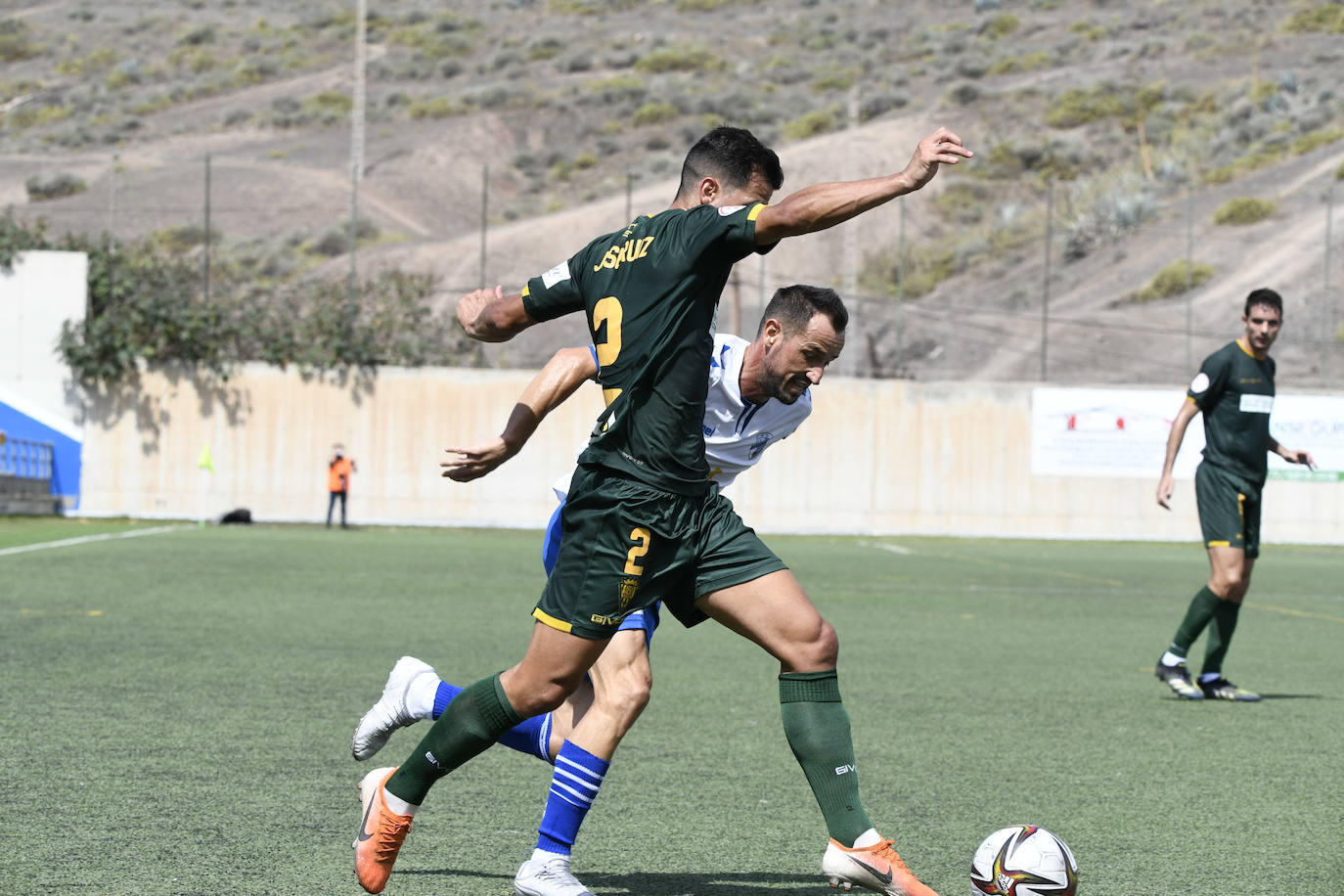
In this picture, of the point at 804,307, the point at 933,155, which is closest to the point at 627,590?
the point at 804,307

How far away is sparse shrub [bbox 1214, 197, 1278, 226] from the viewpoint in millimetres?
42438

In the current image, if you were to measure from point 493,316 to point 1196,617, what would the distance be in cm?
570

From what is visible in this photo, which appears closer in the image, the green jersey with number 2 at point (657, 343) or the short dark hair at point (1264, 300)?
the green jersey with number 2 at point (657, 343)

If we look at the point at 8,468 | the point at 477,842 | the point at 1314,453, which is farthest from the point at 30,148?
the point at 477,842

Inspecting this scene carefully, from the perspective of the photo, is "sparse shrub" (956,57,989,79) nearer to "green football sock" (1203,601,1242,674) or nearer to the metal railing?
the metal railing

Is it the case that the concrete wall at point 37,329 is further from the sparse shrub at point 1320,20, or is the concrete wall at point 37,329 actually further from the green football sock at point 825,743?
the sparse shrub at point 1320,20

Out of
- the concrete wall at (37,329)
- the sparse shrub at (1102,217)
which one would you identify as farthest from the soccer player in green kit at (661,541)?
the sparse shrub at (1102,217)

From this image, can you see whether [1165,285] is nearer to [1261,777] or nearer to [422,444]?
[422,444]

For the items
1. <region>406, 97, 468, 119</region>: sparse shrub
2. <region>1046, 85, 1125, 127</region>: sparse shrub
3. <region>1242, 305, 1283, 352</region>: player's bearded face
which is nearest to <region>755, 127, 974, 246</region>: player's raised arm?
<region>1242, 305, 1283, 352</region>: player's bearded face

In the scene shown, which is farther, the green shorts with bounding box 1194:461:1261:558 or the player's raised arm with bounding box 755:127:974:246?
the green shorts with bounding box 1194:461:1261:558

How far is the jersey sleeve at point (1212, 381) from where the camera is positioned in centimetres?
874

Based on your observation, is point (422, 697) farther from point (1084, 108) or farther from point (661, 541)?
point (1084, 108)

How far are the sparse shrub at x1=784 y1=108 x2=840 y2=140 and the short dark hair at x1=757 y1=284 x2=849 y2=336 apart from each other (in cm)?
6373

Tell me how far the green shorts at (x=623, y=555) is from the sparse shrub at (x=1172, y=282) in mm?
37436
